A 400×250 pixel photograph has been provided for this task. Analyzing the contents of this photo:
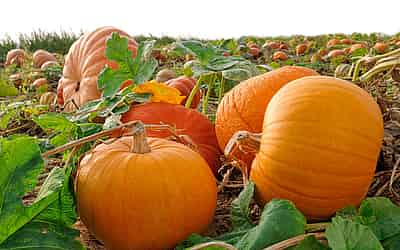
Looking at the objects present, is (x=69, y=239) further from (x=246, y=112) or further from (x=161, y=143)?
(x=246, y=112)

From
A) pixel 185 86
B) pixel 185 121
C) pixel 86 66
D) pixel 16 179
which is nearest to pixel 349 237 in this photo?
pixel 16 179

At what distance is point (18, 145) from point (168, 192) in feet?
0.96

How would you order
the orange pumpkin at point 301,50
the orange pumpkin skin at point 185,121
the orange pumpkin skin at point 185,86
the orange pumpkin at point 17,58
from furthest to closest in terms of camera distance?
1. the orange pumpkin at point 301,50
2. the orange pumpkin at point 17,58
3. the orange pumpkin skin at point 185,86
4. the orange pumpkin skin at point 185,121

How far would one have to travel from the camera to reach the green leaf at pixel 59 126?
126cm

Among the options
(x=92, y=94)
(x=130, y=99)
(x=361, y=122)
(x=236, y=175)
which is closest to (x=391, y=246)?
(x=361, y=122)

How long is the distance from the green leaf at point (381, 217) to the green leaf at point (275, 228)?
121 mm

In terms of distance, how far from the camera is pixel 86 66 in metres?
2.48

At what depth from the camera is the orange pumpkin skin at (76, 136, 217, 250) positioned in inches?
40.8

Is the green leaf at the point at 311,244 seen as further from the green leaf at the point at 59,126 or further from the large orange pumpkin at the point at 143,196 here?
the green leaf at the point at 59,126

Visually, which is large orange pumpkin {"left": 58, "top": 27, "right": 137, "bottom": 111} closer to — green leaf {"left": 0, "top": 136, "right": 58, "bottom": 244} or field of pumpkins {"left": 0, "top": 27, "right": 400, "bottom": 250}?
field of pumpkins {"left": 0, "top": 27, "right": 400, "bottom": 250}

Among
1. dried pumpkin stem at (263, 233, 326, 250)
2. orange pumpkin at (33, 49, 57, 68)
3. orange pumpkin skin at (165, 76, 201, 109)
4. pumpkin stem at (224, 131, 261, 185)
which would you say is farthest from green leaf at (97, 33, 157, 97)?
orange pumpkin at (33, 49, 57, 68)

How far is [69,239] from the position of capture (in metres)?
0.97

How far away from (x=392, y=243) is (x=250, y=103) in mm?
560

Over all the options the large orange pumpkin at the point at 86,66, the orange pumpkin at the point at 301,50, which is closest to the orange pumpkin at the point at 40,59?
the large orange pumpkin at the point at 86,66
